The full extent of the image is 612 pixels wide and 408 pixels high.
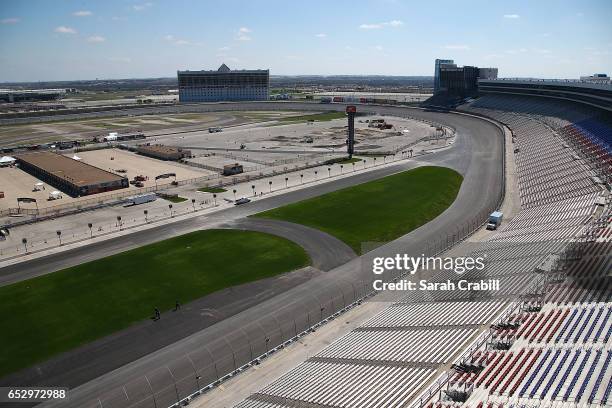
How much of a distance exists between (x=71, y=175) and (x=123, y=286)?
2238 inches

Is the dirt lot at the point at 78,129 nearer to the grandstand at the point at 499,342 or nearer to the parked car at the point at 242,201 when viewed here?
the parked car at the point at 242,201

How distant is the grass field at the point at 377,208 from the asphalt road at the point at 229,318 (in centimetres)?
261

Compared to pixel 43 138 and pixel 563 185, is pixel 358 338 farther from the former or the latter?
pixel 43 138

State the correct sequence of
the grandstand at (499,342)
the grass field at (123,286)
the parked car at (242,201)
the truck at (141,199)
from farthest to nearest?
the truck at (141,199) < the parked car at (242,201) < the grass field at (123,286) < the grandstand at (499,342)

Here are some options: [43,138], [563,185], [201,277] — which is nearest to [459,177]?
[563,185]

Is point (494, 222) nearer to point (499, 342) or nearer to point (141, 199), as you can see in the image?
point (499, 342)

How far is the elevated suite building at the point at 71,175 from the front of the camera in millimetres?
85125

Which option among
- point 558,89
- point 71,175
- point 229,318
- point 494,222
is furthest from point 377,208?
point 558,89

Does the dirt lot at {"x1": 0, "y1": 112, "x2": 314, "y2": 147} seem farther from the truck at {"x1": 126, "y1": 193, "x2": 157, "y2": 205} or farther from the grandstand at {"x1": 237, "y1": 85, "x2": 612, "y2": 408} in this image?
the grandstand at {"x1": 237, "y1": 85, "x2": 612, "y2": 408}

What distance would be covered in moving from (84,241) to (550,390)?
5870cm

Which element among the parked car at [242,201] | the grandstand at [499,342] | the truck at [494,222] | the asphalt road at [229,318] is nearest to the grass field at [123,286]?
the asphalt road at [229,318]

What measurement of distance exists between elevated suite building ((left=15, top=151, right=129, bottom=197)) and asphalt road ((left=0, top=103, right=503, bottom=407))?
29311 millimetres

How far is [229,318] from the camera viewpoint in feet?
134

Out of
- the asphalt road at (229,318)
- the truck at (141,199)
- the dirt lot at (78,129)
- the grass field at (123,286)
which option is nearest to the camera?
the asphalt road at (229,318)
